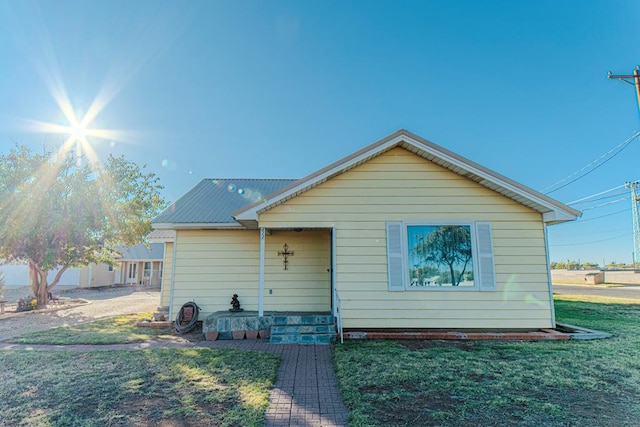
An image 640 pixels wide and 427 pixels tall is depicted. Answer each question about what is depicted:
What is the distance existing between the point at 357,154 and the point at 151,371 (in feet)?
19.1

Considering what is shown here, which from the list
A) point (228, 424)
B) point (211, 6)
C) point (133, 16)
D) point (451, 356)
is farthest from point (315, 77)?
point (228, 424)

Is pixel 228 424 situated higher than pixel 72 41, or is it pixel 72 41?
pixel 72 41

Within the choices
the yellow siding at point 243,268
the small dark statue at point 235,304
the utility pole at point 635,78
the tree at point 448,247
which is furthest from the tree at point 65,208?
the utility pole at point 635,78

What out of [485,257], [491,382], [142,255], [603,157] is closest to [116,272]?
[142,255]

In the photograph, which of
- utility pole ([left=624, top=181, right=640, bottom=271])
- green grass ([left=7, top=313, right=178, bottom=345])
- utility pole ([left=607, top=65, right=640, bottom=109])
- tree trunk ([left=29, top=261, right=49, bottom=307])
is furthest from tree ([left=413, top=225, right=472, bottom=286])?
utility pole ([left=624, top=181, right=640, bottom=271])

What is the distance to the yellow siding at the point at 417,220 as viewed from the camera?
742 centimetres

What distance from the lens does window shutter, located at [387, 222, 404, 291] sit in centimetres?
746

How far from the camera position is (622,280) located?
29.4 meters

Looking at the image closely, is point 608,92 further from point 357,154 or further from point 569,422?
point 569,422

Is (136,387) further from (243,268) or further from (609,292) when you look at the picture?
(609,292)

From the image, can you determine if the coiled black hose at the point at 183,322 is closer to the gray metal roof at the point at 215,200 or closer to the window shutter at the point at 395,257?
the gray metal roof at the point at 215,200

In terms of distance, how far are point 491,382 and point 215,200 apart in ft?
28.6

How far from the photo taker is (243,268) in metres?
8.99

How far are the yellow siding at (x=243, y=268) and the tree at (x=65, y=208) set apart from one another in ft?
20.9
